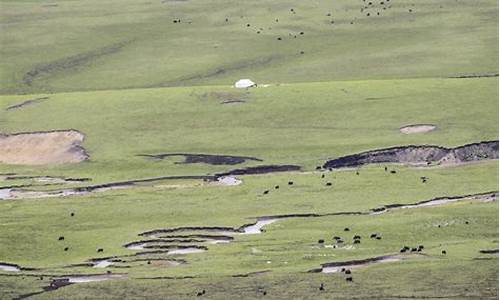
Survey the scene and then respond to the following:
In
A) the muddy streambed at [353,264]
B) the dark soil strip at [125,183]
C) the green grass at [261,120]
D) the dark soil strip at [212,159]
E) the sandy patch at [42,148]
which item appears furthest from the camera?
the sandy patch at [42,148]

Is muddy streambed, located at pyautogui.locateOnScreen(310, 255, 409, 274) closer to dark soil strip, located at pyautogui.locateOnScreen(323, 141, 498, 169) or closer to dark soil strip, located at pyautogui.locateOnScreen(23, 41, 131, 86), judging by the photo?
dark soil strip, located at pyautogui.locateOnScreen(323, 141, 498, 169)

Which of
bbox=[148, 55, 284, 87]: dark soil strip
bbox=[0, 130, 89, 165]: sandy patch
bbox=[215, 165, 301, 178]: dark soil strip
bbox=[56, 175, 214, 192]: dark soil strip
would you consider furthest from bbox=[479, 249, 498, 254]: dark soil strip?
bbox=[148, 55, 284, 87]: dark soil strip

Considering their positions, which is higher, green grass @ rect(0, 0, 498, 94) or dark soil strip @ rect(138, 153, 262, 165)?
green grass @ rect(0, 0, 498, 94)

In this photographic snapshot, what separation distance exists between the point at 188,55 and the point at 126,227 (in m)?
55.0

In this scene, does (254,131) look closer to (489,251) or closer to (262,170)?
(262,170)

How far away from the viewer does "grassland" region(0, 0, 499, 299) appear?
56.3 m

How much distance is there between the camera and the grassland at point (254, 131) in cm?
5634

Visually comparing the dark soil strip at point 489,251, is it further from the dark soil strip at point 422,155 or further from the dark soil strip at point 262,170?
the dark soil strip at point 262,170

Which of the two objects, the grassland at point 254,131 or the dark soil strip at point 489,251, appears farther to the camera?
the dark soil strip at point 489,251

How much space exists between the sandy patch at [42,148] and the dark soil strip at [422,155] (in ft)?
55.7

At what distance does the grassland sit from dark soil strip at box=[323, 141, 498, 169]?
2.84ft

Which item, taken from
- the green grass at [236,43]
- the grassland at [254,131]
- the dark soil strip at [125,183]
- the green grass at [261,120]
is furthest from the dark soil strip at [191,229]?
the green grass at [236,43]

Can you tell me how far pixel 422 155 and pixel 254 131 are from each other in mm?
12654

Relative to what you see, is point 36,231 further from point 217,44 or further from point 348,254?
point 217,44
